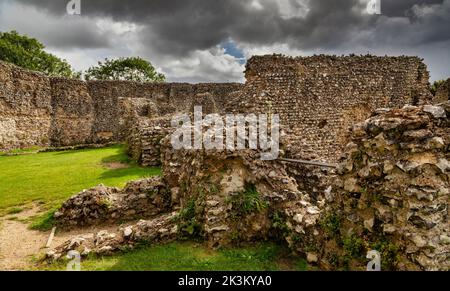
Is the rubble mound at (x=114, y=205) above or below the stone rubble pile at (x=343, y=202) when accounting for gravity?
below

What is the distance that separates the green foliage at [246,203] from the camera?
6.25m

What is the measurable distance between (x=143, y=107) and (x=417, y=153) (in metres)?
20.9

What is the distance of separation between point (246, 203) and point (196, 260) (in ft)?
4.49

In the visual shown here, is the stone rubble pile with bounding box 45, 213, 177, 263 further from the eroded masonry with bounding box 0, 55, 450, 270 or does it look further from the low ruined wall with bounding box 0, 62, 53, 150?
the low ruined wall with bounding box 0, 62, 53, 150

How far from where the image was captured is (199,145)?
7188mm

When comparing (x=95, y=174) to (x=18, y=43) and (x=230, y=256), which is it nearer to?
(x=230, y=256)

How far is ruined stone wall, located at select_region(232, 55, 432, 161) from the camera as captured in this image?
15.6 m

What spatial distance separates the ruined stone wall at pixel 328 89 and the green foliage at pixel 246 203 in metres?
8.70

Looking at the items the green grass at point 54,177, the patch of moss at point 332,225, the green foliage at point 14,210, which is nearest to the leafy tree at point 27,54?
the green grass at point 54,177

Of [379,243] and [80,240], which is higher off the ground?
[379,243]

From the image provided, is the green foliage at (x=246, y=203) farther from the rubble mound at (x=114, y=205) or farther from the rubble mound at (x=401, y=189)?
the rubble mound at (x=114, y=205)

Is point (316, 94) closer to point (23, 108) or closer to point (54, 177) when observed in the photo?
point (54, 177)

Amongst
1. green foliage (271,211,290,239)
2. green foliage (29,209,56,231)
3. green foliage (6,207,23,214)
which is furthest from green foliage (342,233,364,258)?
green foliage (6,207,23,214)
